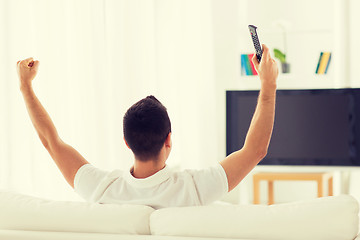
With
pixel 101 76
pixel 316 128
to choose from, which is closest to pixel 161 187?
pixel 101 76

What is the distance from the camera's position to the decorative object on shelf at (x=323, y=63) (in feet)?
14.8

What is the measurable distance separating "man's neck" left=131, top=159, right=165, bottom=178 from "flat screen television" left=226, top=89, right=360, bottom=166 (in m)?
2.59

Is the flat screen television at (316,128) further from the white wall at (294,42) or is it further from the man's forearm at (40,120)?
the man's forearm at (40,120)

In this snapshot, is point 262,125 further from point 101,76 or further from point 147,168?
point 101,76

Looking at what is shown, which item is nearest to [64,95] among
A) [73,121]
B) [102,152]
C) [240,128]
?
[73,121]

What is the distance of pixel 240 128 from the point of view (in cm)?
409

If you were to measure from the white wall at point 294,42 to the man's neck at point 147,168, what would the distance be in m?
3.03

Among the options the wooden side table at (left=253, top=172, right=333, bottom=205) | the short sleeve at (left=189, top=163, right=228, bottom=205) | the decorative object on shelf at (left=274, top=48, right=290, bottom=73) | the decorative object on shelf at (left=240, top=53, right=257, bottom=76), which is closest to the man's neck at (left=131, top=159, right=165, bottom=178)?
the short sleeve at (left=189, top=163, right=228, bottom=205)

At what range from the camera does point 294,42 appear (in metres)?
5.08

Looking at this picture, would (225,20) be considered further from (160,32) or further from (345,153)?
(345,153)

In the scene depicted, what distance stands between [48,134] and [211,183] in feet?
1.70

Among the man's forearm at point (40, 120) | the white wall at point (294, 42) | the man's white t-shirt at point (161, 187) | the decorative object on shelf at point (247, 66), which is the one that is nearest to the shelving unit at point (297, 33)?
the white wall at point (294, 42)

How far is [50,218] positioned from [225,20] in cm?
408

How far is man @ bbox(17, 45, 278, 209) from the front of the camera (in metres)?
1.44
